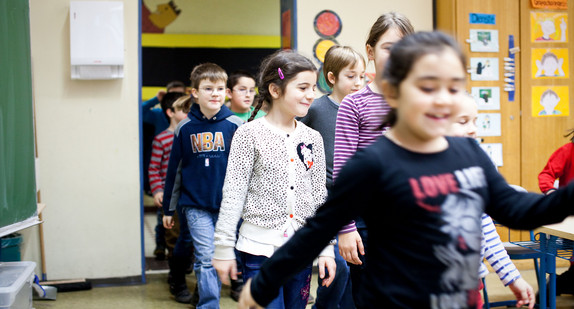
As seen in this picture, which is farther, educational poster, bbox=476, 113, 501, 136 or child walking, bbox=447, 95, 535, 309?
educational poster, bbox=476, 113, 501, 136

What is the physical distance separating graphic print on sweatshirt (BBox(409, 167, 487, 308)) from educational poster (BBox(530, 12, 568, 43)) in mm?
3995

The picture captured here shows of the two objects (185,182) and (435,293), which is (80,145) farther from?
(435,293)

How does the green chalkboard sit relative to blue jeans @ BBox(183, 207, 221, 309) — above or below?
above

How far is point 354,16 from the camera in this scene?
4.71 m

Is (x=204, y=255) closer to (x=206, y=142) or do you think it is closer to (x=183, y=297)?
(x=206, y=142)

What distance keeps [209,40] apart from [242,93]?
4.01 metres

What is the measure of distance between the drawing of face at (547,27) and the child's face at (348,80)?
7.98ft

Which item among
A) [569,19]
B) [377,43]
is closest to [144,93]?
[569,19]

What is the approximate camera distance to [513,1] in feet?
15.6

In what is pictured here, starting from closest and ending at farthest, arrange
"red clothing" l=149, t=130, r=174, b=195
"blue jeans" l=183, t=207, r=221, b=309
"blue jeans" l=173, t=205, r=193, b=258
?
1. "blue jeans" l=183, t=207, r=221, b=309
2. "blue jeans" l=173, t=205, r=193, b=258
3. "red clothing" l=149, t=130, r=174, b=195

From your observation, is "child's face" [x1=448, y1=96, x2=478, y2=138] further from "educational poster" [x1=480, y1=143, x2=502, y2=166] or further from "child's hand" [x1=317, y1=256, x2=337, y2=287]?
"educational poster" [x1=480, y1=143, x2=502, y2=166]

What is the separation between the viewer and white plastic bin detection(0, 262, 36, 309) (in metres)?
2.64

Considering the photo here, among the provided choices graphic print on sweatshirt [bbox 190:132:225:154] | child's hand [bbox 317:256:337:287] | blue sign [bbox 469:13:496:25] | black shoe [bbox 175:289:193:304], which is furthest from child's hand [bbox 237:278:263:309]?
blue sign [bbox 469:13:496:25]

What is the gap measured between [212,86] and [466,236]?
248 centimetres
